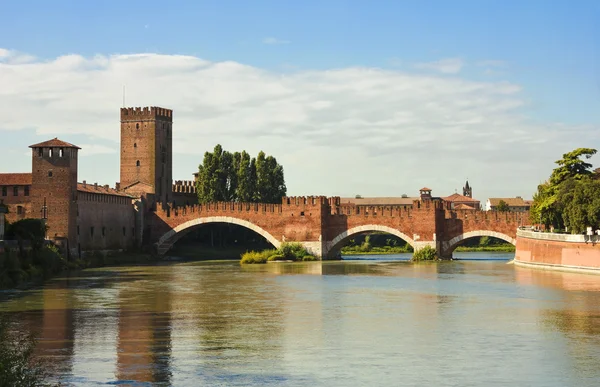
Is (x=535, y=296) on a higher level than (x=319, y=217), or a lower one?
lower

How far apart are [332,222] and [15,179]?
16.3 meters

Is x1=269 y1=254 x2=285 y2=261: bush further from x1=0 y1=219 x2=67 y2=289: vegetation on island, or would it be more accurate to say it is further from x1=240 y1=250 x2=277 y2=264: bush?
x1=0 y1=219 x2=67 y2=289: vegetation on island

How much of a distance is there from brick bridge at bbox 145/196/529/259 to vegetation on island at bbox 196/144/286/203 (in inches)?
126

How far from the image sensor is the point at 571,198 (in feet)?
128

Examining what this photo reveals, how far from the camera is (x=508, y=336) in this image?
18906mm

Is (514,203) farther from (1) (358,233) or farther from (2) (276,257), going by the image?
(2) (276,257)

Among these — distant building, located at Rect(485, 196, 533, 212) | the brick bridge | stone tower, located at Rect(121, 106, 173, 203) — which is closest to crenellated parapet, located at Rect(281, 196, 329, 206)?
the brick bridge

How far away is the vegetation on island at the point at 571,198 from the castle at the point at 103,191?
844 inches

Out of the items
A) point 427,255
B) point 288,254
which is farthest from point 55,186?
point 427,255

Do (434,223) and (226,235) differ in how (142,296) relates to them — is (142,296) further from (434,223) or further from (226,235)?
(226,235)

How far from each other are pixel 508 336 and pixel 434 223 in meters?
29.5

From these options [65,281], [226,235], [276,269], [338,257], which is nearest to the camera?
[65,281]

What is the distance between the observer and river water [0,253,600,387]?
1512 centimetres

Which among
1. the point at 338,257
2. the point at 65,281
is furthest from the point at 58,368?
the point at 338,257
